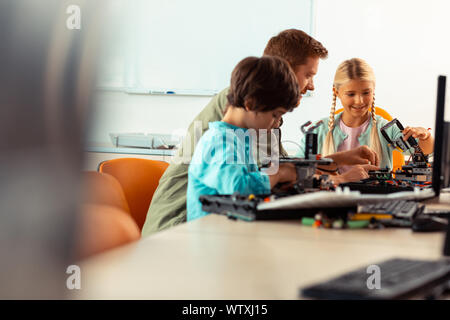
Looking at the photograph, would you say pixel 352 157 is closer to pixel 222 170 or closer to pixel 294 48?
pixel 294 48

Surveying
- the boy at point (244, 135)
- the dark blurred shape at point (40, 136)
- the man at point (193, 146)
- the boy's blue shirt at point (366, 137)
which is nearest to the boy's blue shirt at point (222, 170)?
the boy at point (244, 135)

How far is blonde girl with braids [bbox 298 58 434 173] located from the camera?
2.55 meters

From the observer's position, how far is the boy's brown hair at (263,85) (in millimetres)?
1509

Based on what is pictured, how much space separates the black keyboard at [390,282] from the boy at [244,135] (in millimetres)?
703

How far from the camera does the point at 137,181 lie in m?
1.86

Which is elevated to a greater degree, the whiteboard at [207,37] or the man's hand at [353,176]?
the whiteboard at [207,37]

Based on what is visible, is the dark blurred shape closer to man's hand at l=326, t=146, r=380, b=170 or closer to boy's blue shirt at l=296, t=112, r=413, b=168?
man's hand at l=326, t=146, r=380, b=170

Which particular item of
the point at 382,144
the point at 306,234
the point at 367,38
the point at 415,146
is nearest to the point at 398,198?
the point at 306,234

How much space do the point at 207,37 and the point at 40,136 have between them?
13.3 ft

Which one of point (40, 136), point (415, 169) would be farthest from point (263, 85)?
point (40, 136)

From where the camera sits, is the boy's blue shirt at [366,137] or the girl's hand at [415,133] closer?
the girl's hand at [415,133]

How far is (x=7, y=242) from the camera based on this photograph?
7.0 inches

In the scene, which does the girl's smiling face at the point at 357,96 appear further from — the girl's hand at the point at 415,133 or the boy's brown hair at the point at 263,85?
the boy's brown hair at the point at 263,85

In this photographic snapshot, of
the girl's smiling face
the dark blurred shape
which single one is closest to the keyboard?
the dark blurred shape
